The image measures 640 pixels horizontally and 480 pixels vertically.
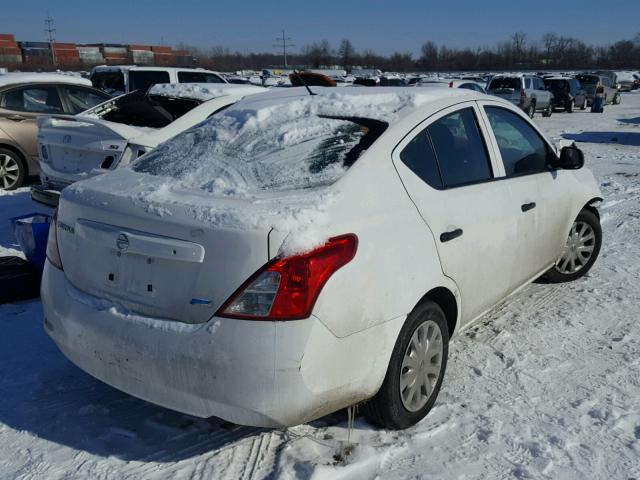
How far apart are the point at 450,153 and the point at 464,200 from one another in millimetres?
294

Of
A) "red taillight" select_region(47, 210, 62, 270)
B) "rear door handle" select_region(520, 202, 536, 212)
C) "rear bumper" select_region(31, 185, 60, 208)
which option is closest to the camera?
"red taillight" select_region(47, 210, 62, 270)

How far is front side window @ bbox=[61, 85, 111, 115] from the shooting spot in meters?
9.60

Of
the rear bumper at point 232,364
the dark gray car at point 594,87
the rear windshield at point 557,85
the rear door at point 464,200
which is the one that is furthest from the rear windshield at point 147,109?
the dark gray car at point 594,87

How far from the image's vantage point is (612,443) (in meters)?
2.89

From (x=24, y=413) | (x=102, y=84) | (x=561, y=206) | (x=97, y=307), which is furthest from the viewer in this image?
(x=102, y=84)

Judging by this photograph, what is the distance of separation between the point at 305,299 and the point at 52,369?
6.71ft

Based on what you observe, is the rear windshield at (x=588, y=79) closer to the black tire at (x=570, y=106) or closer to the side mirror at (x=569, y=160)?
the black tire at (x=570, y=106)

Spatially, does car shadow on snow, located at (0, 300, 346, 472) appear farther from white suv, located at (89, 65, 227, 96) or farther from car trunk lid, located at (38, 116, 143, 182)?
white suv, located at (89, 65, 227, 96)

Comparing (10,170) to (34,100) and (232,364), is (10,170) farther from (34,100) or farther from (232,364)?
(232,364)

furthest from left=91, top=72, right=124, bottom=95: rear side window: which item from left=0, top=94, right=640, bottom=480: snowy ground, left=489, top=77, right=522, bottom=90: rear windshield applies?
left=489, top=77, right=522, bottom=90: rear windshield

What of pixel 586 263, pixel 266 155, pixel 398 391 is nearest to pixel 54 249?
pixel 266 155

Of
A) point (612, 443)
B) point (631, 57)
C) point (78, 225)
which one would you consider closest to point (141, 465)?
point (78, 225)

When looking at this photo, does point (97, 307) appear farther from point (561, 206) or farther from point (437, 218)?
point (561, 206)

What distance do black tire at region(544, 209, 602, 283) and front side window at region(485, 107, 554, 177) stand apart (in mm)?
915
